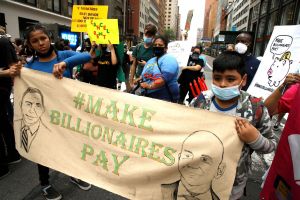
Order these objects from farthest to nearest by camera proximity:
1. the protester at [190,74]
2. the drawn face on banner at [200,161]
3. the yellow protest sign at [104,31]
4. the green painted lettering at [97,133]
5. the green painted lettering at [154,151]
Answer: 1. the protester at [190,74]
2. the yellow protest sign at [104,31]
3. the green painted lettering at [97,133]
4. the green painted lettering at [154,151]
5. the drawn face on banner at [200,161]

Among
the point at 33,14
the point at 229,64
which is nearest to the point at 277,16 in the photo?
the point at 33,14

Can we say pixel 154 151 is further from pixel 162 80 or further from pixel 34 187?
pixel 34 187

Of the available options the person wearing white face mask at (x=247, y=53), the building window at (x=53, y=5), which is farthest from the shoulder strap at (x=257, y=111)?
the building window at (x=53, y=5)

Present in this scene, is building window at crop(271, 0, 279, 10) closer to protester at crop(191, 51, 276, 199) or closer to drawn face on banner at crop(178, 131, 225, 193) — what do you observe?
protester at crop(191, 51, 276, 199)

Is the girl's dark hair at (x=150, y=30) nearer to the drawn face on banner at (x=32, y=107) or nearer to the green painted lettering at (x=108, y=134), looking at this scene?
the drawn face on banner at (x=32, y=107)

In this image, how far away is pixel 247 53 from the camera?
4.16 m

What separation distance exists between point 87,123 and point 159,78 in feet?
4.46

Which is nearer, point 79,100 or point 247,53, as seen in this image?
point 79,100

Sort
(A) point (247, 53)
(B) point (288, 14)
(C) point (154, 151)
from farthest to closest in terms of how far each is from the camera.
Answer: (B) point (288, 14) < (A) point (247, 53) < (C) point (154, 151)

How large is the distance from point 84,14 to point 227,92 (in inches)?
244

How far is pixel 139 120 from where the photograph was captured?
6.94ft

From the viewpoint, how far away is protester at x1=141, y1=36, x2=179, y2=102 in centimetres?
346

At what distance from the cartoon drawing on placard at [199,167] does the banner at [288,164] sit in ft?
1.04

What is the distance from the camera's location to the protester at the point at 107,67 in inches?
201
